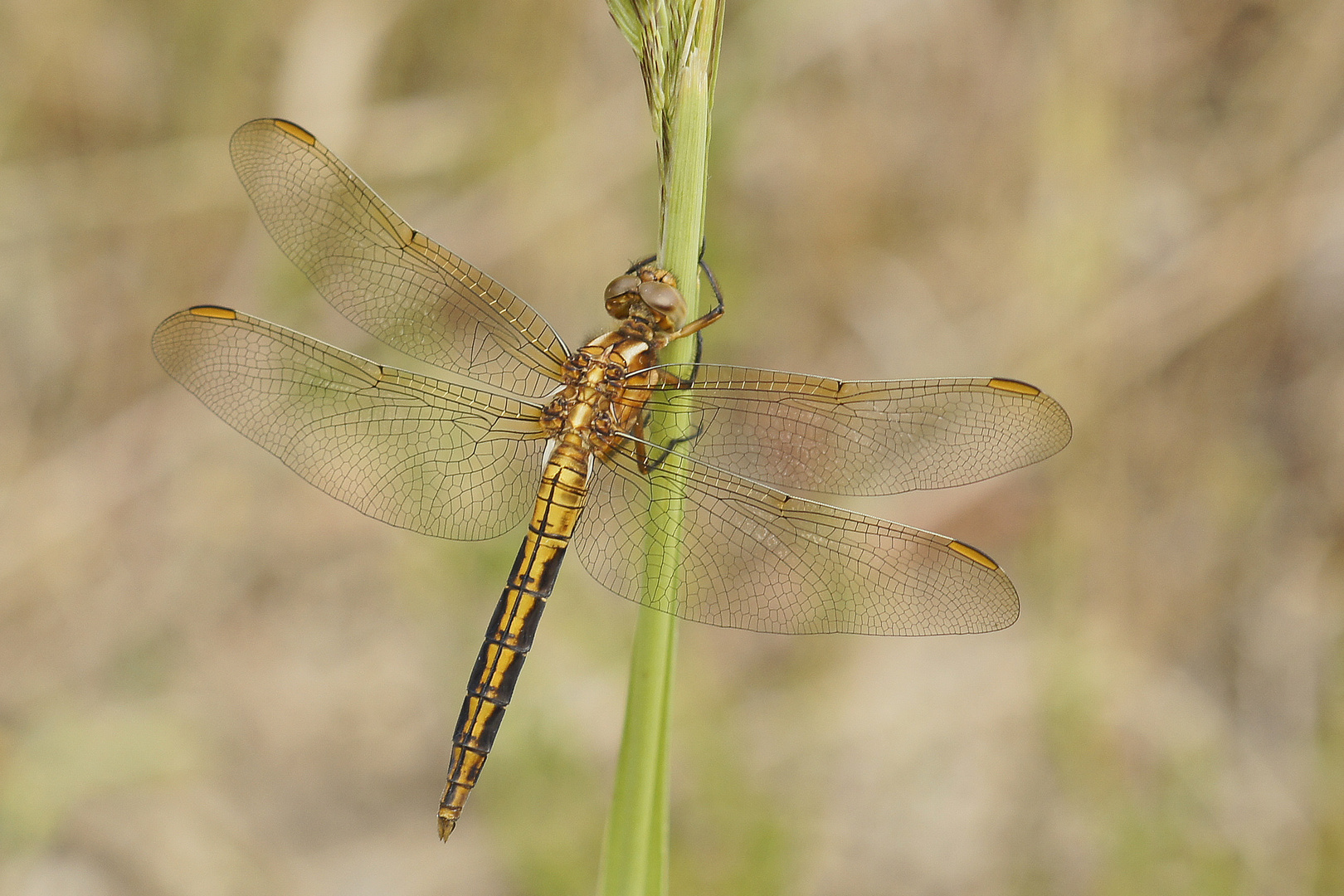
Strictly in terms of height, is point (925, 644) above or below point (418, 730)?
above

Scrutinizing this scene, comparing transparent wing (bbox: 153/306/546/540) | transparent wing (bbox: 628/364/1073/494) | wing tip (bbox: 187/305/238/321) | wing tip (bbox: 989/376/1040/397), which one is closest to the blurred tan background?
transparent wing (bbox: 153/306/546/540)

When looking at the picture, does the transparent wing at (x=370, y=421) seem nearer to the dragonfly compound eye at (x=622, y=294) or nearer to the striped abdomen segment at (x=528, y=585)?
the striped abdomen segment at (x=528, y=585)

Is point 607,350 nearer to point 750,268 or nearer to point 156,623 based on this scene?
point 750,268

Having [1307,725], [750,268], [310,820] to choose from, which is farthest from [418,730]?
[1307,725]

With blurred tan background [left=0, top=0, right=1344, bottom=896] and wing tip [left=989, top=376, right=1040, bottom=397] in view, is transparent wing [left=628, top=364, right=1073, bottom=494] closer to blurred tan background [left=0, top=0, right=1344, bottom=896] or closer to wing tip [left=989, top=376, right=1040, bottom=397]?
wing tip [left=989, top=376, right=1040, bottom=397]

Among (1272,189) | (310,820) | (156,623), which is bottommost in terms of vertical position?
(310,820)

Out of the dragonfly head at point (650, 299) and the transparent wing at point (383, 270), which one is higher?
the transparent wing at point (383, 270)

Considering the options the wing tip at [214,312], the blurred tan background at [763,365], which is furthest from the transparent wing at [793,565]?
the blurred tan background at [763,365]
